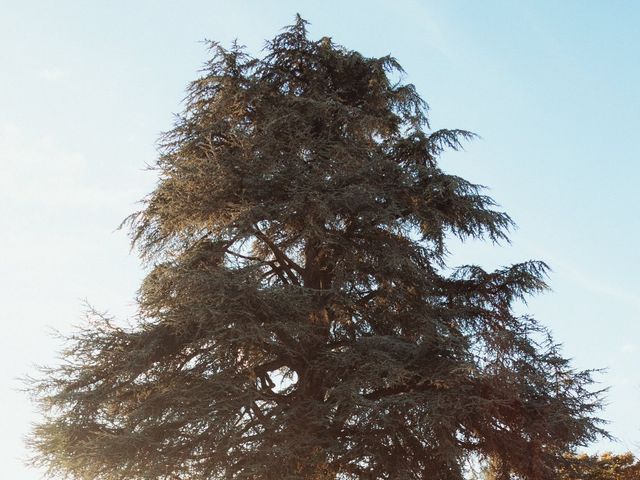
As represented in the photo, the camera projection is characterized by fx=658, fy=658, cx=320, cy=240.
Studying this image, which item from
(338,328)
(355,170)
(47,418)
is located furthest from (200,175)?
(47,418)

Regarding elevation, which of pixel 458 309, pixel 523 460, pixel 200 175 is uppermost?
pixel 200 175

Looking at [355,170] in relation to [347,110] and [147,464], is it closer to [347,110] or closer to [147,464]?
[347,110]

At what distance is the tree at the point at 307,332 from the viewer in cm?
1084

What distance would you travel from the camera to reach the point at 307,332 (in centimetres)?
1170

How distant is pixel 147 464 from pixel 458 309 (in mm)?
6321

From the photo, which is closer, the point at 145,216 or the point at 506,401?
the point at 506,401

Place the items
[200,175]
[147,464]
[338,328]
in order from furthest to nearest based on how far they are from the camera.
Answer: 1. [338,328]
2. [200,175]
3. [147,464]

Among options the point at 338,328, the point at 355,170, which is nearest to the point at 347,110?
the point at 355,170

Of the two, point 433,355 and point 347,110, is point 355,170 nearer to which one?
point 347,110

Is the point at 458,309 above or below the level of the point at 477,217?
below

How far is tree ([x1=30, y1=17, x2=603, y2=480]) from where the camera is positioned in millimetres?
10836

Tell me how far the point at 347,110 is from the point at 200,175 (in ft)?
11.4

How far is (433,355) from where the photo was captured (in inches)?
451

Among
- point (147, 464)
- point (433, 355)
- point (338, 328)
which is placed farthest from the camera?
point (338, 328)
